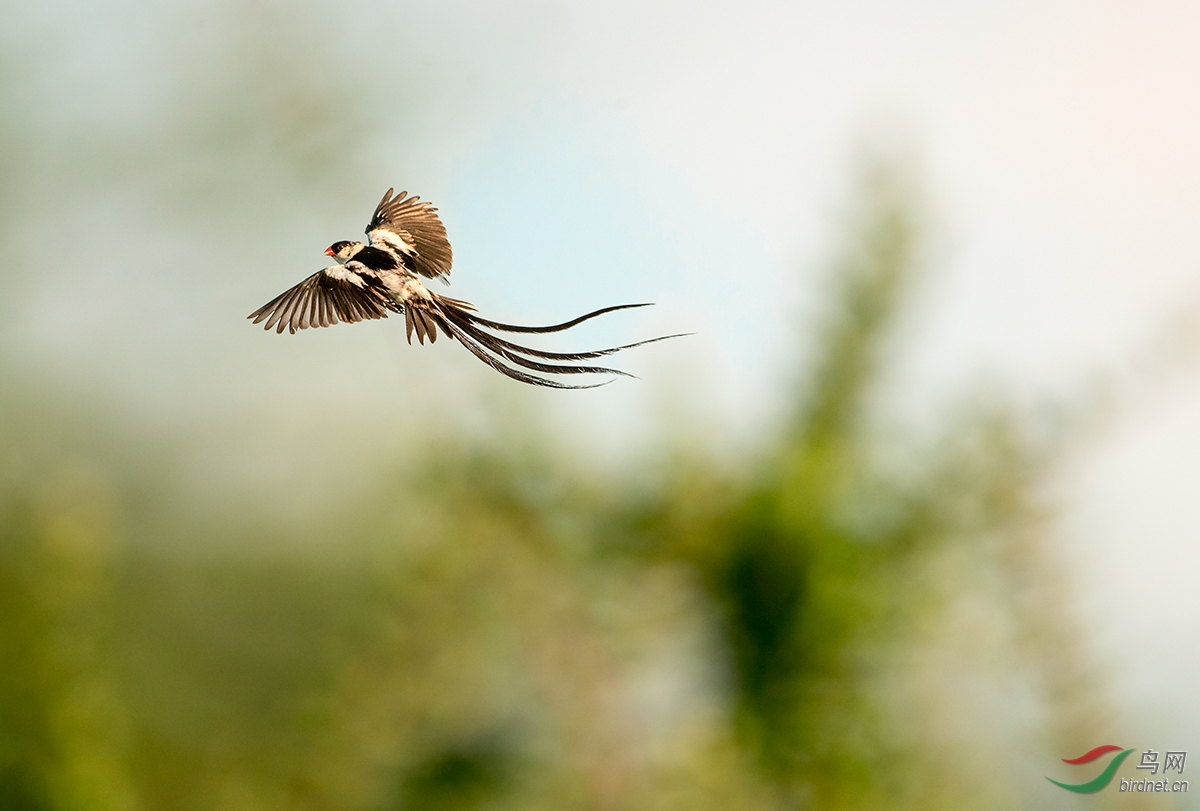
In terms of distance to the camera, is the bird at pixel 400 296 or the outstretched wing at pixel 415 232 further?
the outstretched wing at pixel 415 232

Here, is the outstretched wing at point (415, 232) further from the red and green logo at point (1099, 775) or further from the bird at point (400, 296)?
the red and green logo at point (1099, 775)

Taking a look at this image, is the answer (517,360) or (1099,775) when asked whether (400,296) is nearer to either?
(517,360)

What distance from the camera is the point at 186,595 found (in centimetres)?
69

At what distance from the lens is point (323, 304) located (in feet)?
1.78

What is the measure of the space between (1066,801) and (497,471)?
464 millimetres

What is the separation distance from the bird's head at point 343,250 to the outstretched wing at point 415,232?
0.08ft

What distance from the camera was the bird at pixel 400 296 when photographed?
1.51 ft
